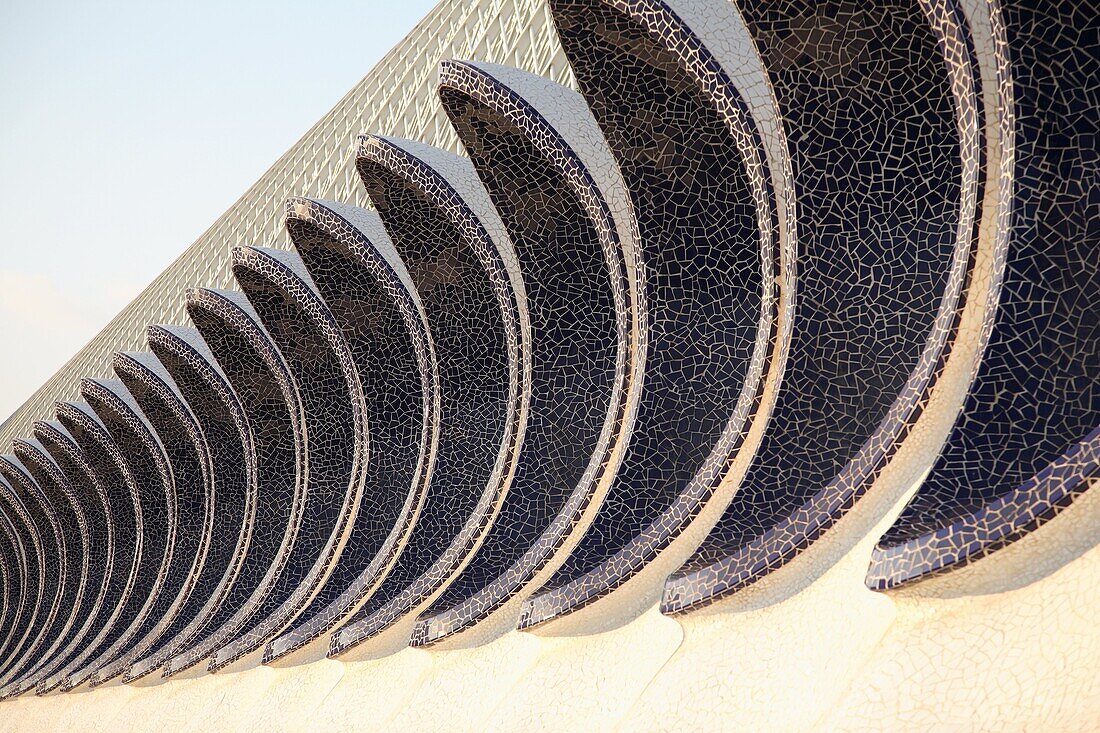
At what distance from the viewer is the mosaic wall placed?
5.02 metres

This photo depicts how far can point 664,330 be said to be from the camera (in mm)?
7219

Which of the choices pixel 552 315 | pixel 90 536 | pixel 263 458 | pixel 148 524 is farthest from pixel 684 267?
pixel 90 536

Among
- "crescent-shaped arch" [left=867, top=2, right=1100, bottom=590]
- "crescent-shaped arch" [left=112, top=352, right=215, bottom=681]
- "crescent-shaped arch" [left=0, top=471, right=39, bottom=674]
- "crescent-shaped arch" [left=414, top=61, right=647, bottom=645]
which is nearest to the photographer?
"crescent-shaped arch" [left=867, top=2, right=1100, bottom=590]

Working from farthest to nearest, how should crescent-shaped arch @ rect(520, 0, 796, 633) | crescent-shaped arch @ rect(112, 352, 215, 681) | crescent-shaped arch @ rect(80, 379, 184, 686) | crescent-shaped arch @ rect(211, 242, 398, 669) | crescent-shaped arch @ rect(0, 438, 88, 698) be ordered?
1. crescent-shaped arch @ rect(0, 438, 88, 698)
2. crescent-shaped arch @ rect(80, 379, 184, 686)
3. crescent-shaped arch @ rect(112, 352, 215, 681)
4. crescent-shaped arch @ rect(211, 242, 398, 669)
5. crescent-shaped arch @ rect(520, 0, 796, 633)

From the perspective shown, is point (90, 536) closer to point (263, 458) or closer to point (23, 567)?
point (23, 567)

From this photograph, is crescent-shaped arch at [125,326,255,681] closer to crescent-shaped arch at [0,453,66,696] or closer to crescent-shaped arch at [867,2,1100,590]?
crescent-shaped arch at [0,453,66,696]

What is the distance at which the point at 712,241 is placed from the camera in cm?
716

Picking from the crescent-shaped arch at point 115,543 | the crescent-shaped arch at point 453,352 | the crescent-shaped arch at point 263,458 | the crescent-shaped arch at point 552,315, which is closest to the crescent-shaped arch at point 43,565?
the crescent-shaped arch at point 115,543

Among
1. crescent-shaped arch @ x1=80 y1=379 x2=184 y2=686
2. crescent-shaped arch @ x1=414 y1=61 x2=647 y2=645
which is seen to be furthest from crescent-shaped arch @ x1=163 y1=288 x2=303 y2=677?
crescent-shaped arch @ x1=414 y1=61 x2=647 y2=645

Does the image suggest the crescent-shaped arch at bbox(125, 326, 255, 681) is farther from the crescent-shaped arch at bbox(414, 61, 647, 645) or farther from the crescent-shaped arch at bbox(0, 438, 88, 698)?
the crescent-shaped arch at bbox(0, 438, 88, 698)

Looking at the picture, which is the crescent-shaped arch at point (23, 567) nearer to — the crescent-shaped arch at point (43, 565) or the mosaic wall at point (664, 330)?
the crescent-shaped arch at point (43, 565)

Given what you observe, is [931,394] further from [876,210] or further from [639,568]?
[639,568]

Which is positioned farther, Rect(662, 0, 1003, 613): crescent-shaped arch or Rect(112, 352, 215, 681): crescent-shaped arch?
Rect(112, 352, 215, 681): crescent-shaped arch

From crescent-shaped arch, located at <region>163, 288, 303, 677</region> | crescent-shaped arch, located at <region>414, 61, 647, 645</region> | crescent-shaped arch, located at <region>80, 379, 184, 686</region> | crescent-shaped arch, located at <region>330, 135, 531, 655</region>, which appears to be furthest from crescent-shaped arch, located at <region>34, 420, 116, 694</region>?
crescent-shaped arch, located at <region>414, 61, 647, 645</region>
